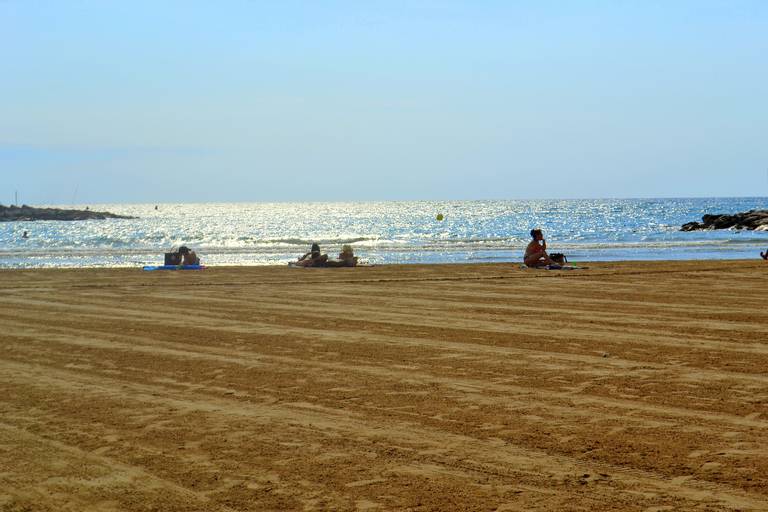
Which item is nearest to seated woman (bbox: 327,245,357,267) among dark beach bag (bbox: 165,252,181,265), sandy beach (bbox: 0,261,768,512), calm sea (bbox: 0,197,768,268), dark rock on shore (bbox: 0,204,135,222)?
dark beach bag (bbox: 165,252,181,265)

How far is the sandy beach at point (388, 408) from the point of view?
5145 mm

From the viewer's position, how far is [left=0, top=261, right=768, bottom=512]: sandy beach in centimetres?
514

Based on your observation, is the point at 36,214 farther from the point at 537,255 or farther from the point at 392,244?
the point at 537,255

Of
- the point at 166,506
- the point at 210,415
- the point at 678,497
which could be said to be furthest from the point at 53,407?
the point at 678,497

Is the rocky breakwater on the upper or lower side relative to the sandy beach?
upper

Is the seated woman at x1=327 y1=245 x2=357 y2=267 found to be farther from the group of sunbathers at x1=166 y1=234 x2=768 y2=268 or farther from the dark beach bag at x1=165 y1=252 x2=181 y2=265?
the dark beach bag at x1=165 y1=252 x2=181 y2=265

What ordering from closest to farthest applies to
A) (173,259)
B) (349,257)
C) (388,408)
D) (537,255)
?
(388,408) → (537,255) → (349,257) → (173,259)

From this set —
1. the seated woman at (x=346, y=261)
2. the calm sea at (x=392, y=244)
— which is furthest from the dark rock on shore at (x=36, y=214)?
the seated woman at (x=346, y=261)

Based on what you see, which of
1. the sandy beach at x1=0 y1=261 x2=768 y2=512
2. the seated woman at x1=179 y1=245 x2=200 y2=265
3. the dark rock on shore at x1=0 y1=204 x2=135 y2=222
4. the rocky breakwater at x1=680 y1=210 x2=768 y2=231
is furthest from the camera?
the dark rock on shore at x1=0 y1=204 x2=135 y2=222

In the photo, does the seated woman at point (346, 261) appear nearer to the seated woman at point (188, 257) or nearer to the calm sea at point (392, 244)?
the seated woman at point (188, 257)

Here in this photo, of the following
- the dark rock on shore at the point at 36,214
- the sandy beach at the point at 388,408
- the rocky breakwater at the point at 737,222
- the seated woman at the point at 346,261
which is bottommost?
the sandy beach at the point at 388,408

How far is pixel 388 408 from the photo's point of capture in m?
7.18

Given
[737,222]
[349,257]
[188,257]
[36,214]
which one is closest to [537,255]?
[349,257]

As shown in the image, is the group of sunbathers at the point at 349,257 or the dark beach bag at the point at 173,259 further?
the dark beach bag at the point at 173,259
